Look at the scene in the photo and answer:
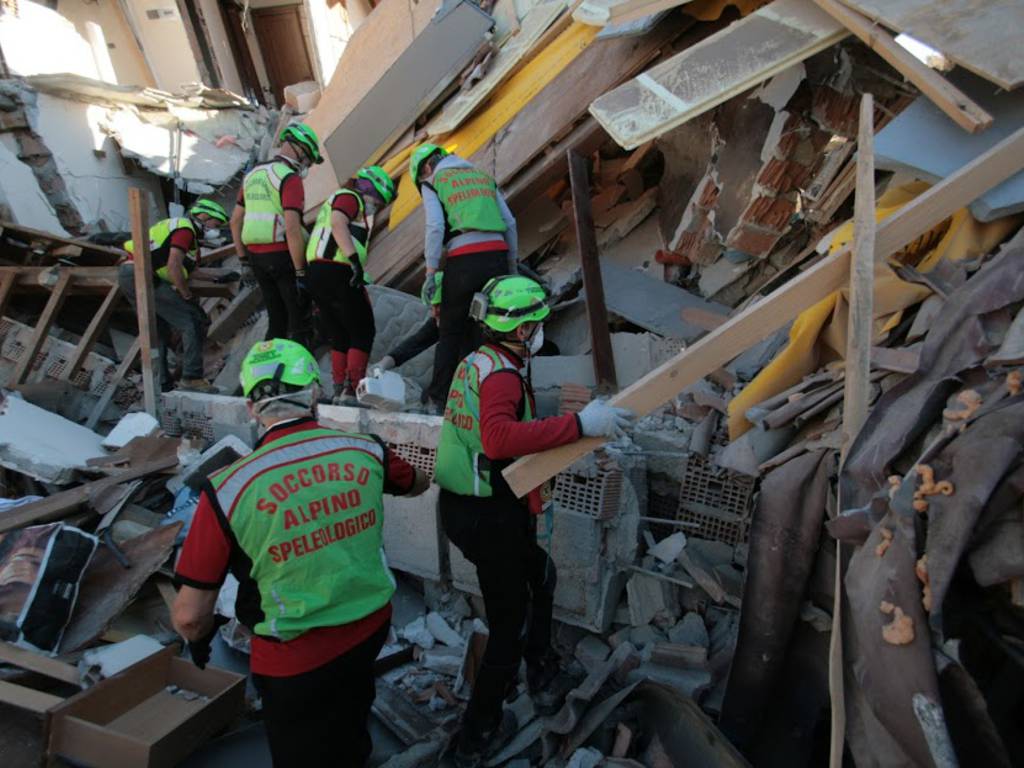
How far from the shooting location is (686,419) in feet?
12.9

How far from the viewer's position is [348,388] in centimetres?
493

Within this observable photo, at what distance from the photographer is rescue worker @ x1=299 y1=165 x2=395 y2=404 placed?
185 inches

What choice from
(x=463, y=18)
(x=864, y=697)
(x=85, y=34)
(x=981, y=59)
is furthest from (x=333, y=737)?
(x=85, y=34)

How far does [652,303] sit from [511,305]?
8.33ft

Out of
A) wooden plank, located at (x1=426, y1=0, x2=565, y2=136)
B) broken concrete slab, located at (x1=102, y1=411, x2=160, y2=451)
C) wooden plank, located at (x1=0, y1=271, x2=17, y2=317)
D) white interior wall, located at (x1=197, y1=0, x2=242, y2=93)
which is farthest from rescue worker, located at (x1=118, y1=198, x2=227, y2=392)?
white interior wall, located at (x1=197, y1=0, x2=242, y2=93)

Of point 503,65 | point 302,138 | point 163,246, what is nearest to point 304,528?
point 302,138

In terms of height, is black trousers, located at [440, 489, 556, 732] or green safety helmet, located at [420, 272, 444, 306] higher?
green safety helmet, located at [420, 272, 444, 306]

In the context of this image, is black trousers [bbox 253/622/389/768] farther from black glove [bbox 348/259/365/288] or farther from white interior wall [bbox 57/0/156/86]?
white interior wall [bbox 57/0/156/86]

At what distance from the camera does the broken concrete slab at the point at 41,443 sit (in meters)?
4.81

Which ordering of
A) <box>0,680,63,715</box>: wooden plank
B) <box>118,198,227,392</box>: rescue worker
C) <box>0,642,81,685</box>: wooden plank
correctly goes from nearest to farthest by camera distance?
1. <box>0,680,63,715</box>: wooden plank
2. <box>0,642,81,685</box>: wooden plank
3. <box>118,198,227,392</box>: rescue worker

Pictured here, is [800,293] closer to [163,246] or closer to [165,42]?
[163,246]

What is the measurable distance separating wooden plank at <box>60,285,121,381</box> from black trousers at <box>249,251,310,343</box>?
203cm

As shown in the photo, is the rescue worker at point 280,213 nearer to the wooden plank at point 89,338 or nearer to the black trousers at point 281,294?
the black trousers at point 281,294

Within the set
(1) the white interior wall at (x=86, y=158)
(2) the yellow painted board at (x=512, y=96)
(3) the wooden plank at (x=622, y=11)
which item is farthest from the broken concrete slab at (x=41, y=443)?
(3) the wooden plank at (x=622, y=11)
